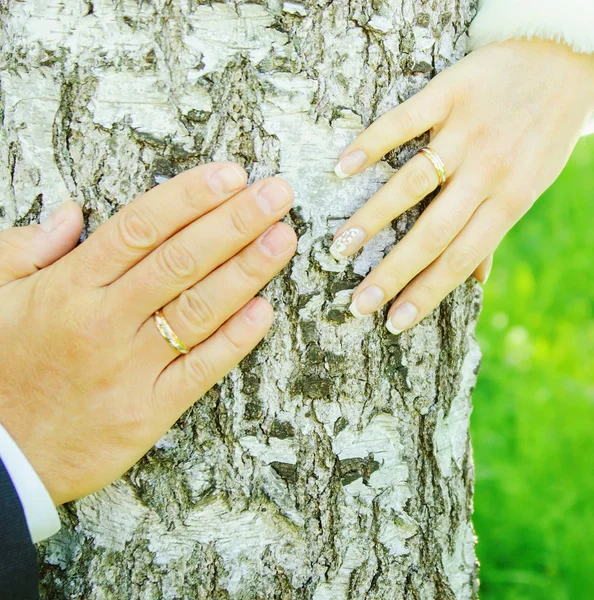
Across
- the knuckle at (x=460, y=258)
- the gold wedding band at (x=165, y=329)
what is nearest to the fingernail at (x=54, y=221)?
the gold wedding band at (x=165, y=329)

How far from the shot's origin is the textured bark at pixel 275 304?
4.26ft

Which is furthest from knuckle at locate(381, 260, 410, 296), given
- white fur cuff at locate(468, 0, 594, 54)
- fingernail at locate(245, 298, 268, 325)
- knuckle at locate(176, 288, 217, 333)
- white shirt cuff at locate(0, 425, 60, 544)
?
white shirt cuff at locate(0, 425, 60, 544)

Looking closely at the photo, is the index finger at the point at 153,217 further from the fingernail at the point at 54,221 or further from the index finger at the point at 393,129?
the index finger at the point at 393,129

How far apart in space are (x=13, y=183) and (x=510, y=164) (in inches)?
39.0

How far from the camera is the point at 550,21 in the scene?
1.34 meters

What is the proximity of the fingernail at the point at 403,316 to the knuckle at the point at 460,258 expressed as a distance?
11cm

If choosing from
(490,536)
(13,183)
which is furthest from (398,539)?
(490,536)

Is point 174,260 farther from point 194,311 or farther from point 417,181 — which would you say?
point 417,181

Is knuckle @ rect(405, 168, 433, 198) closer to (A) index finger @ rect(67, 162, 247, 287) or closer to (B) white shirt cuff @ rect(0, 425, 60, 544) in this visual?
(A) index finger @ rect(67, 162, 247, 287)

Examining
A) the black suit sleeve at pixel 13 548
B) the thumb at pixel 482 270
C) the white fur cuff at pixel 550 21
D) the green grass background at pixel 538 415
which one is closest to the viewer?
the black suit sleeve at pixel 13 548

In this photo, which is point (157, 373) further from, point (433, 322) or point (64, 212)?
point (433, 322)

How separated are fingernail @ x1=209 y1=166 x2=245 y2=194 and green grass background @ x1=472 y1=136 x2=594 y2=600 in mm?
2223

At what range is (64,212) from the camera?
1322mm

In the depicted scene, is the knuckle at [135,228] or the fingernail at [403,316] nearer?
the knuckle at [135,228]
